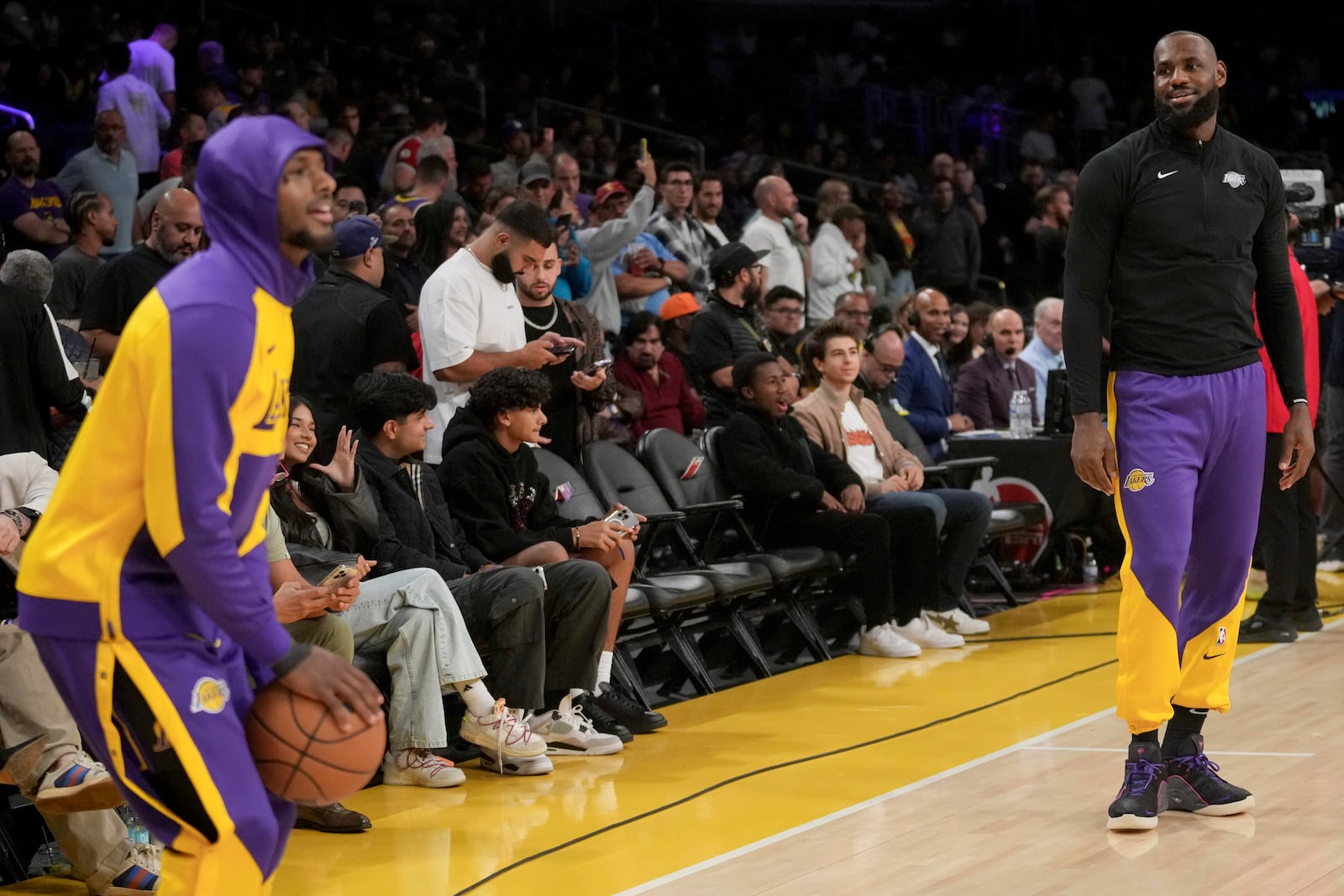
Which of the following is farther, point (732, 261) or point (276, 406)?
point (732, 261)

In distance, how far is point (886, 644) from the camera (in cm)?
734

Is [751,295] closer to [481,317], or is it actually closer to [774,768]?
[481,317]

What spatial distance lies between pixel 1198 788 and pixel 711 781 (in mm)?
1442

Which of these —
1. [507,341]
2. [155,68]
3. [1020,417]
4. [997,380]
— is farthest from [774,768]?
[155,68]

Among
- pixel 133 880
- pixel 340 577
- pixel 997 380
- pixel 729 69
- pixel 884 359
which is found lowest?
pixel 133 880

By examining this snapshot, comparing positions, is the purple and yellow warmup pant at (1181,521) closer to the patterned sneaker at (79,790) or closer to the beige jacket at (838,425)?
the patterned sneaker at (79,790)

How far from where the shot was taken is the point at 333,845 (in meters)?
4.55

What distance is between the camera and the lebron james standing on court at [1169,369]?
4230 mm

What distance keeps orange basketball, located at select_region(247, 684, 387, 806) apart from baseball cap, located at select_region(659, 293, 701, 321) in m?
6.32

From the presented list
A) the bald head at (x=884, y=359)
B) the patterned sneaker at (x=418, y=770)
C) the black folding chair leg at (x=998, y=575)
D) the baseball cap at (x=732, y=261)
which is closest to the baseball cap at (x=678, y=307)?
the baseball cap at (x=732, y=261)

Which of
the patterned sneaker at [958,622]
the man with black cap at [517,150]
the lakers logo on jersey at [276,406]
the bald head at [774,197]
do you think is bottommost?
the patterned sneaker at [958,622]

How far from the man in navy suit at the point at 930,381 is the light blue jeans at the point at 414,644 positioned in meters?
4.48

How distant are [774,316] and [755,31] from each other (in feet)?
38.1

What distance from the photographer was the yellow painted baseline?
4297 mm
